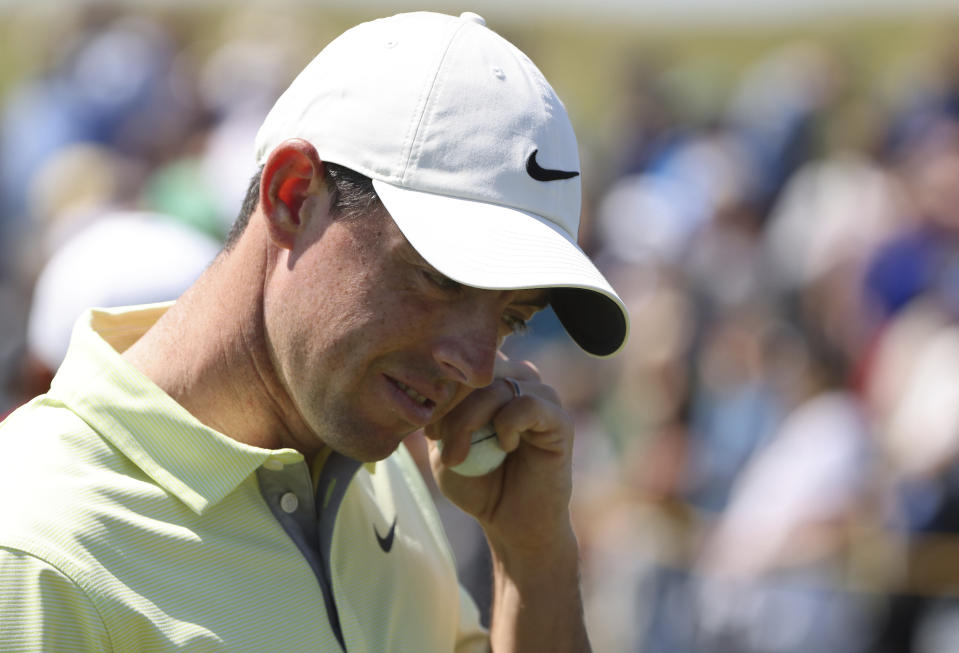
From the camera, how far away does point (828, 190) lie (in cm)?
967

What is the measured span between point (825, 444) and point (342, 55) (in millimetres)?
4654

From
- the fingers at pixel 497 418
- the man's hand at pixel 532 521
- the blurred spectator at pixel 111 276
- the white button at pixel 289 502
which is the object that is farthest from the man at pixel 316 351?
the blurred spectator at pixel 111 276

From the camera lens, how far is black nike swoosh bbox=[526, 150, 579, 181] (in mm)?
2227

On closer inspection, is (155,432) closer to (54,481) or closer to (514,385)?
(54,481)

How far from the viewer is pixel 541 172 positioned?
2.25m

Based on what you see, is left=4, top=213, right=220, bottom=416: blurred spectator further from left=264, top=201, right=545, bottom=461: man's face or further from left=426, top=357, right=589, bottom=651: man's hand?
left=264, top=201, right=545, bottom=461: man's face

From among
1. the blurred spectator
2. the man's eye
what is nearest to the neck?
the man's eye

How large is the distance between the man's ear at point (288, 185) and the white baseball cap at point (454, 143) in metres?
0.03

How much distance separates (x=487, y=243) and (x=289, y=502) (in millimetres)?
570

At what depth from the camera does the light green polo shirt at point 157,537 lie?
1.94 metres

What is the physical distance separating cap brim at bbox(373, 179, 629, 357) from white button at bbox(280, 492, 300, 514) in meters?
0.50

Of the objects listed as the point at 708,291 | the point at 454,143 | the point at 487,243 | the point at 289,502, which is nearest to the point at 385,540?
the point at 289,502

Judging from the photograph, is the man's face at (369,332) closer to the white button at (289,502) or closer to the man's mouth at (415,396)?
the man's mouth at (415,396)

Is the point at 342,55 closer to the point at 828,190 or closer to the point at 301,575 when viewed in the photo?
the point at 301,575
